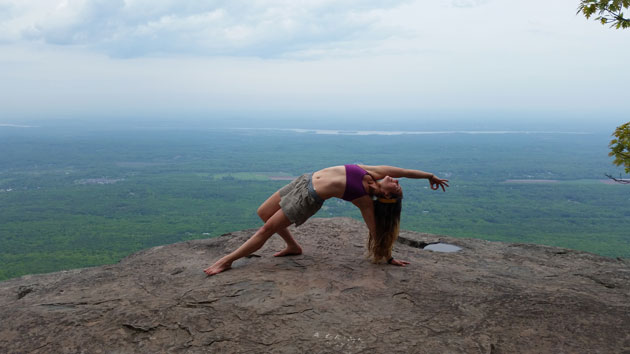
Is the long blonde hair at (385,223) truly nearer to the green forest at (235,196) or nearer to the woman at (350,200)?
the woman at (350,200)

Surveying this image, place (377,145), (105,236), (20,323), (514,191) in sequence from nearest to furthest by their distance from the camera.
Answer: (20,323) < (105,236) < (514,191) < (377,145)

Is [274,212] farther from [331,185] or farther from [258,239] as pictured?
[331,185]

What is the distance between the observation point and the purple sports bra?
5.16m

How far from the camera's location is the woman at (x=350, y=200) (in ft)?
17.0

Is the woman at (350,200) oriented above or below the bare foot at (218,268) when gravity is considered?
above

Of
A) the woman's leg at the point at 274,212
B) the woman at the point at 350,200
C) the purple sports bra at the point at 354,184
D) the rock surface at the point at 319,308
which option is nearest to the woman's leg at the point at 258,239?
the woman at the point at 350,200

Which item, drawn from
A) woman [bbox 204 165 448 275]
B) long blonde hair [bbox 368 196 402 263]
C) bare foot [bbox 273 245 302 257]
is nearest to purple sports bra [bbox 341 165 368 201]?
woman [bbox 204 165 448 275]

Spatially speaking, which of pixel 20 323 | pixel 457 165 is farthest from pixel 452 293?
pixel 457 165

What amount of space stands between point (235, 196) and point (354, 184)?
41815 mm

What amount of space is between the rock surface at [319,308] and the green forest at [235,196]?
18.3m

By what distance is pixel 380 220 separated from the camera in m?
5.39

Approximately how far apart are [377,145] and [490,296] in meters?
86.7

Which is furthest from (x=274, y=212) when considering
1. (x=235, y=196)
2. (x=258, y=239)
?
(x=235, y=196)

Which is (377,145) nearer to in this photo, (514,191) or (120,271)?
(514,191)
